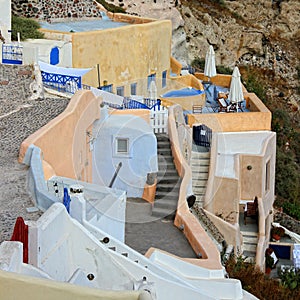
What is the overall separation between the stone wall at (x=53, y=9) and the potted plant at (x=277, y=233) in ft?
33.3

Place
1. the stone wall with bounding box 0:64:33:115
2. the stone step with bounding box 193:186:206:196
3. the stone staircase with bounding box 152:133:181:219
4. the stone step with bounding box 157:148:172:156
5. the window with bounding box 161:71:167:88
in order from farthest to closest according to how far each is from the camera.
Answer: the window with bounding box 161:71:167:88
the stone step with bounding box 193:186:206:196
the stone step with bounding box 157:148:172:156
the stone wall with bounding box 0:64:33:115
the stone staircase with bounding box 152:133:181:219

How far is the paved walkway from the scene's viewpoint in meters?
12.6

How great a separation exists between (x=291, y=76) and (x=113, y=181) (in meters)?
29.2

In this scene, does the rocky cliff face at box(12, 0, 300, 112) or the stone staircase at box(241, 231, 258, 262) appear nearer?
the stone staircase at box(241, 231, 258, 262)

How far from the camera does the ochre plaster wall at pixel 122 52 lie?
21.1 meters

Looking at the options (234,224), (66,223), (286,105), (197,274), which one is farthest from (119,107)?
(286,105)

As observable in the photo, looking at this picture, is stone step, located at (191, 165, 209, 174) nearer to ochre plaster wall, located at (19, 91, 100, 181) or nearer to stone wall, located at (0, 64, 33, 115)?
ochre plaster wall, located at (19, 91, 100, 181)

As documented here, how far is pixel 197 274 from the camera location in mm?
10867

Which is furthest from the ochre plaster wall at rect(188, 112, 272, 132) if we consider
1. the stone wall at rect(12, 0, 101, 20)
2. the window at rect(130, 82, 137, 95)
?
the stone wall at rect(12, 0, 101, 20)

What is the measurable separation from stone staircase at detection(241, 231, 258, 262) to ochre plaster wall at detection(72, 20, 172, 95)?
6.02 meters

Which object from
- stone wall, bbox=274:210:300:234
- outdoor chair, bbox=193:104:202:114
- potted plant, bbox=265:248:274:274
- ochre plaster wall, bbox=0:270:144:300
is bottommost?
stone wall, bbox=274:210:300:234

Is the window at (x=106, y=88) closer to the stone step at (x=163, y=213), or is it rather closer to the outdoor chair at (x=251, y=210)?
the outdoor chair at (x=251, y=210)

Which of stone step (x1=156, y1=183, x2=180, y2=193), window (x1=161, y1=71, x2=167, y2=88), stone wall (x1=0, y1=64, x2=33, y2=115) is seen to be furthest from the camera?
window (x1=161, y1=71, x2=167, y2=88)

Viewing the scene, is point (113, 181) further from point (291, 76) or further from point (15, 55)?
point (291, 76)
